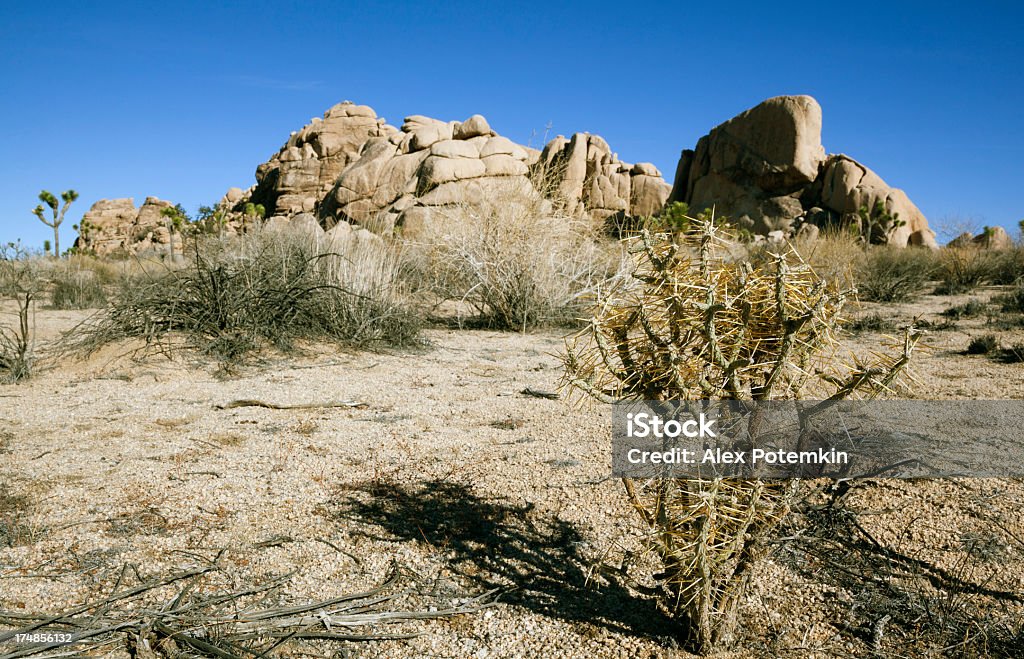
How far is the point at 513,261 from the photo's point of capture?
8430 mm

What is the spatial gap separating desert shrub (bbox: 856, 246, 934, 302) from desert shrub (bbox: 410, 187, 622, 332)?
4.12 metres

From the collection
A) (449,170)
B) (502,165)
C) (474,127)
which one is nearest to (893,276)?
(449,170)

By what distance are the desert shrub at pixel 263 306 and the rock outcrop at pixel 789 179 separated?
29.7 m

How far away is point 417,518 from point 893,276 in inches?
471

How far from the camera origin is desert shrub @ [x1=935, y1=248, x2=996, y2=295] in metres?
12.3

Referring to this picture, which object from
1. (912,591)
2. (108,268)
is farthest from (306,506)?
(108,268)

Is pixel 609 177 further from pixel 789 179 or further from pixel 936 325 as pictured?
pixel 936 325

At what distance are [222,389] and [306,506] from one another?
2547 mm

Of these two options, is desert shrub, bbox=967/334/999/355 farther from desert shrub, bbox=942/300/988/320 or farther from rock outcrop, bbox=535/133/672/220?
rock outcrop, bbox=535/133/672/220

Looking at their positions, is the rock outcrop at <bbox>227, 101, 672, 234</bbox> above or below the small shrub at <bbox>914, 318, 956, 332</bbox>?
above

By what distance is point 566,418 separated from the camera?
4203 millimetres

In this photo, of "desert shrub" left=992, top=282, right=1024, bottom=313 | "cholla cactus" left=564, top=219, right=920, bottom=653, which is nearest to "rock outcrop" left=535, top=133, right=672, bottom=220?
"desert shrub" left=992, top=282, right=1024, bottom=313

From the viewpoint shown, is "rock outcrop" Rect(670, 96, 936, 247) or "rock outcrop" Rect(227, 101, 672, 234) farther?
"rock outcrop" Rect(670, 96, 936, 247)
